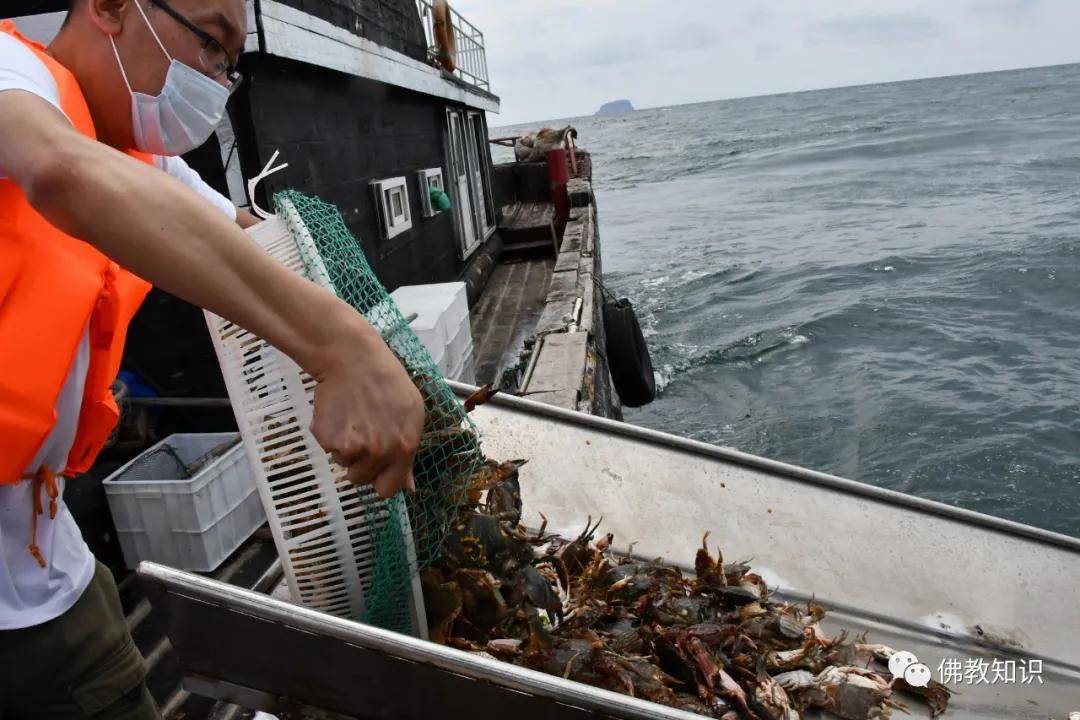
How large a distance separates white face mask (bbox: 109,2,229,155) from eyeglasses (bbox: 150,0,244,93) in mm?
26

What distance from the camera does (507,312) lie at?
11992 mm

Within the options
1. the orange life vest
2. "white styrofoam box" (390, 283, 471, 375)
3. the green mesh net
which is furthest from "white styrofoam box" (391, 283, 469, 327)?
the orange life vest

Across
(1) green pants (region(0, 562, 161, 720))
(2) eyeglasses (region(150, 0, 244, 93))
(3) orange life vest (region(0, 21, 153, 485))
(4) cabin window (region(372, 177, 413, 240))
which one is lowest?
(1) green pants (region(0, 562, 161, 720))

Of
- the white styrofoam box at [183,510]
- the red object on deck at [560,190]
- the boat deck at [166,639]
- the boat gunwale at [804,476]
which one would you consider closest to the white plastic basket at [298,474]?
the boat deck at [166,639]

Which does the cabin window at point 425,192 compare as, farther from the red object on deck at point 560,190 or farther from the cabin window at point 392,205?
the red object on deck at point 560,190

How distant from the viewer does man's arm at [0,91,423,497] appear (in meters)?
1.00

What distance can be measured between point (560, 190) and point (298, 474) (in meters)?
17.0

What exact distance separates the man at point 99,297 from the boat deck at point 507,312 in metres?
6.75

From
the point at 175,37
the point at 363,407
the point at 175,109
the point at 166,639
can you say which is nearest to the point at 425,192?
the point at 166,639

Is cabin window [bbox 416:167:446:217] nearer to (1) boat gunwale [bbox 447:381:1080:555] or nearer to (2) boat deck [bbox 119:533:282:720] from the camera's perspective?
(2) boat deck [bbox 119:533:282:720]

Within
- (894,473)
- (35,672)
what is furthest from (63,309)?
(894,473)

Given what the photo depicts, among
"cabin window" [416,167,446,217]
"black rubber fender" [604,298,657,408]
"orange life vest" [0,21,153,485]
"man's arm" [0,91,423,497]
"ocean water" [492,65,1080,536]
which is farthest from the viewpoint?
"ocean water" [492,65,1080,536]

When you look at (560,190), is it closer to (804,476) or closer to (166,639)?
(804,476)

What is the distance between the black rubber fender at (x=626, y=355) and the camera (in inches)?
393
